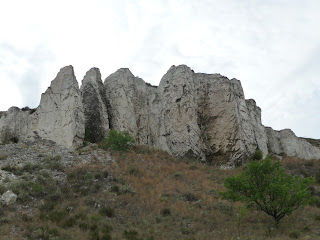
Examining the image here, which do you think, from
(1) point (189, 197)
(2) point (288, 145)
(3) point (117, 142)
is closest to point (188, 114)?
(3) point (117, 142)

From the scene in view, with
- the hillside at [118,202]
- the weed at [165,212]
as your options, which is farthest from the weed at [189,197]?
the weed at [165,212]

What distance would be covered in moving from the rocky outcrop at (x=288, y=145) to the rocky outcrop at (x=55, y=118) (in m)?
21.8

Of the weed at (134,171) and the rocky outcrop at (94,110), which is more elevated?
the rocky outcrop at (94,110)

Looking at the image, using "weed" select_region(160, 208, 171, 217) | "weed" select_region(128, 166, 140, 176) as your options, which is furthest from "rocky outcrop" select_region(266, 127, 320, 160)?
"weed" select_region(160, 208, 171, 217)

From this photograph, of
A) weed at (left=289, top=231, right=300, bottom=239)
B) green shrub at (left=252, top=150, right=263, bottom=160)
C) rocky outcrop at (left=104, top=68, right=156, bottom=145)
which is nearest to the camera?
weed at (left=289, top=231, right=300, bottom=239)

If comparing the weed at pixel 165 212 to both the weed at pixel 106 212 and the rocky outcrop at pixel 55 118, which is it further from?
the rocky outcrop at pixel 55 118

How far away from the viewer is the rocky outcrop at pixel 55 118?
27.3m

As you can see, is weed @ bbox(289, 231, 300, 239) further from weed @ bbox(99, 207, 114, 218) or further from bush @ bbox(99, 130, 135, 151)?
bush @ bbox(99, 130, 135, 151)

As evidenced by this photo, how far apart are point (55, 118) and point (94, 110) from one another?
358 cm

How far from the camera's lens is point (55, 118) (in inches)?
1121

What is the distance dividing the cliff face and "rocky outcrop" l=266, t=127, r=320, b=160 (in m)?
2.86

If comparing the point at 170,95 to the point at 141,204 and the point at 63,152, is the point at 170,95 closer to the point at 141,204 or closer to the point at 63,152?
the point at 63,152

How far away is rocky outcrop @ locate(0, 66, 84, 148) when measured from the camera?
27.3 meters

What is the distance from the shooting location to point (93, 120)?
98.6 ft
